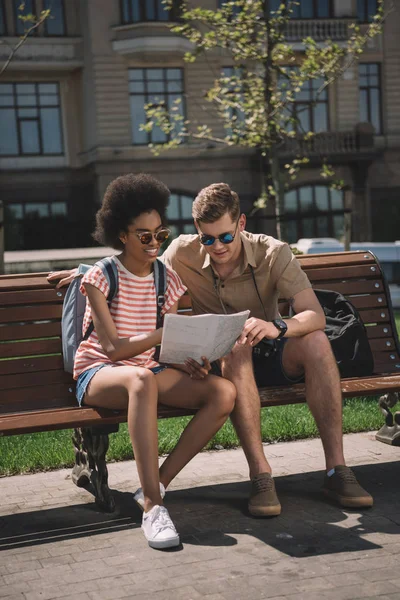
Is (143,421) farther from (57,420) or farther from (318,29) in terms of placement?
(318,29)

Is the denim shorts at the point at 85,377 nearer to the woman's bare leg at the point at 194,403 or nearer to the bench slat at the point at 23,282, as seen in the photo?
the woman's bare leg at the point at 194,403

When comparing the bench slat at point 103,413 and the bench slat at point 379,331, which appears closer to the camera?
the bench slat at point 103,413

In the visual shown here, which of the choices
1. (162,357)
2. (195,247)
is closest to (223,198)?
(195,247)

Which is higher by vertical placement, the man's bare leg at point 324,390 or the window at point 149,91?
the window at point 149,91

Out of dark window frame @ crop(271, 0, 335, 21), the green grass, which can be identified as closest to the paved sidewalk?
the green grass

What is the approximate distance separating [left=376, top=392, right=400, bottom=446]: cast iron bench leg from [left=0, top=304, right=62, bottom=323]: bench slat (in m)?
2.08

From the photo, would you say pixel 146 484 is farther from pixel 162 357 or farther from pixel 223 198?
pixel 223 198

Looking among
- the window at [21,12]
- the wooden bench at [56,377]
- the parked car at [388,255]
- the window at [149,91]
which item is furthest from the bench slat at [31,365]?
the window at [21,12]

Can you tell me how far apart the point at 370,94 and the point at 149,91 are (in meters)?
8.46

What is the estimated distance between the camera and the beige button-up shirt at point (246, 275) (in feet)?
16.1

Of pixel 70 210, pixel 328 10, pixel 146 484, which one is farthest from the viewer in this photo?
pixel 328 10

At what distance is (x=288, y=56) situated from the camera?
15852mm

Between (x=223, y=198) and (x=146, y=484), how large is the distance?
1.37 metres

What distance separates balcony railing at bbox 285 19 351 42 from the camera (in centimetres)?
3484
